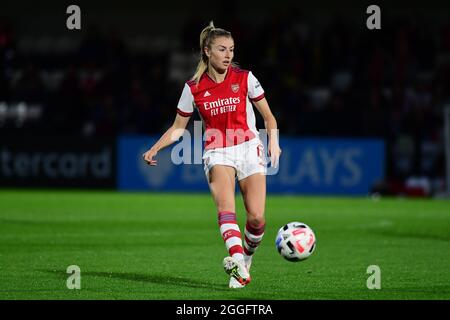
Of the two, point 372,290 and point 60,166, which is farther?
point 60,166

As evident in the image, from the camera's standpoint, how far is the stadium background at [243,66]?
2270cm

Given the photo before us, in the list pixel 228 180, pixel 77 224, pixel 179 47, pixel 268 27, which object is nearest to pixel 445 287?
pixel 228 180

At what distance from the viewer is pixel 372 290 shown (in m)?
8.41

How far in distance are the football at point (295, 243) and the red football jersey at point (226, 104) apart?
2.97ft

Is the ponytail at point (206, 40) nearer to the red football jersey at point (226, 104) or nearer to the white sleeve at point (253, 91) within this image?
the red football jersey at point (226, 104)

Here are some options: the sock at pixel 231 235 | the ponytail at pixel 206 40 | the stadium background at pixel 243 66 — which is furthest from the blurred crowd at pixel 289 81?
the sock at pixel 231 235

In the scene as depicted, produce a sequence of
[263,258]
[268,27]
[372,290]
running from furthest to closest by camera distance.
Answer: [268,27]
[263,258]
[372,290]

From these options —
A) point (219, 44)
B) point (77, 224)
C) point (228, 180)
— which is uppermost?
point (219, 44)

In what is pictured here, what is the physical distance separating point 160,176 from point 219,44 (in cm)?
1481

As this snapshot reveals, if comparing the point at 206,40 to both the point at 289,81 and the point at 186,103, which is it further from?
the point at 289,81

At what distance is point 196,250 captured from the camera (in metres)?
12.0

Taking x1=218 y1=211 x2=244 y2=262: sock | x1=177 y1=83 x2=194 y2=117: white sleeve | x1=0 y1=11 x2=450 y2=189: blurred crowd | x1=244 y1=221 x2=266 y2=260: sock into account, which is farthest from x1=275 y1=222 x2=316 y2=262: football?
x1=0 y1=11 x2=450 y2=189: blurred crowd

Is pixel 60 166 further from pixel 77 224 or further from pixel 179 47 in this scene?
pixel 77 224
